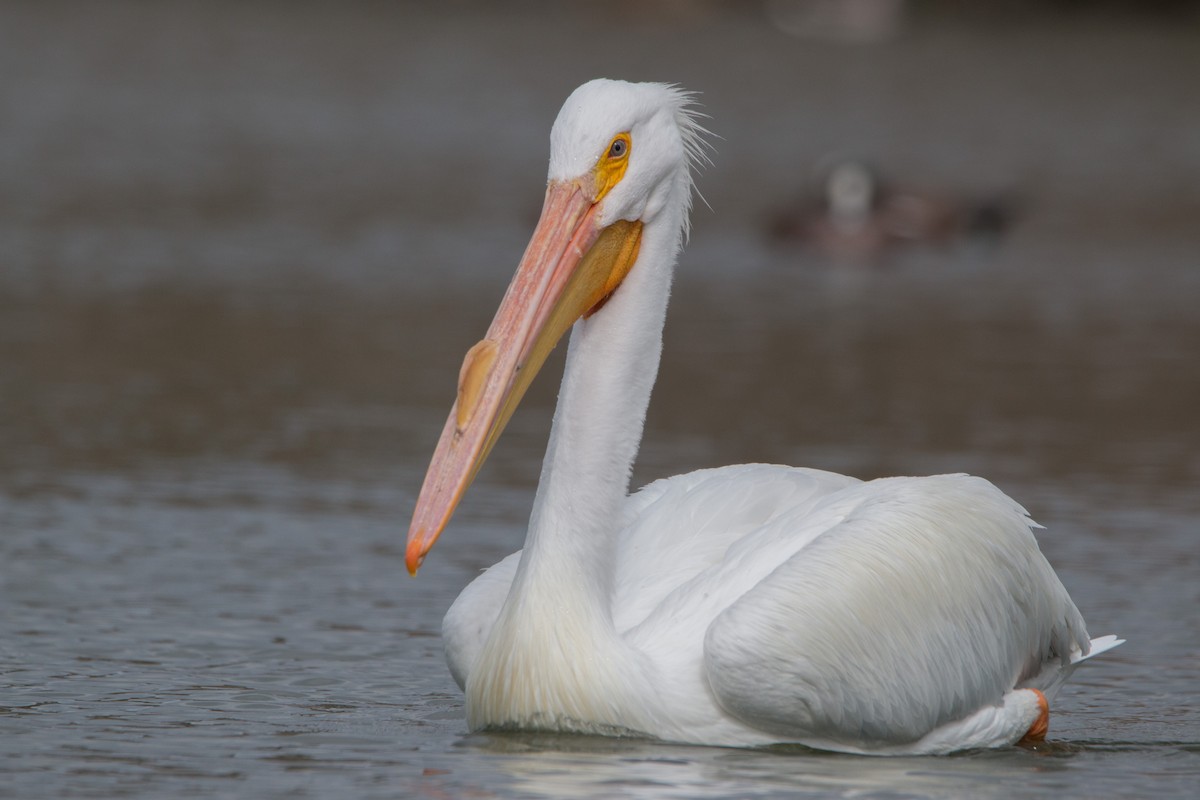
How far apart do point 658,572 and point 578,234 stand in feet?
2.55

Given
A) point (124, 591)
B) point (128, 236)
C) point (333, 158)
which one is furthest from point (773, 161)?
point (124, 591)

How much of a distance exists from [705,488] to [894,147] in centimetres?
1631

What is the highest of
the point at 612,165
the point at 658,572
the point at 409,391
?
the point at 409,391

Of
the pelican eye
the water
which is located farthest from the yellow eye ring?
the water

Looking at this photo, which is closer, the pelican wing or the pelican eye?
the pelican wing

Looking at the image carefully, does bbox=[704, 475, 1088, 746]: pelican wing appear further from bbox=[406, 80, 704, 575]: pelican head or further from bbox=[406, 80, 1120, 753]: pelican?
bbox=[406, 80, 704, 575]: pelican head

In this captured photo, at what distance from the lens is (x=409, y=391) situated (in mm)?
9438

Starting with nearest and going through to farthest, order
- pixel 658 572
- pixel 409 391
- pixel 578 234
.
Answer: pixel 578 234, pixel 658 572, pixel 409 391

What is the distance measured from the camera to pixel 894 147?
69.2 feet

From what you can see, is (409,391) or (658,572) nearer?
(658,572)

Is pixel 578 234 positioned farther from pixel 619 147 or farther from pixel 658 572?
pixel 658 572

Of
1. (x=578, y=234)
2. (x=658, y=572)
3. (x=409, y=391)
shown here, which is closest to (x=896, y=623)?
(x=658, y=572)

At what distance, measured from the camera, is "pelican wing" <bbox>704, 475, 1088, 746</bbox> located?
4.39 metres

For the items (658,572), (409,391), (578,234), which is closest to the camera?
(578,234)
